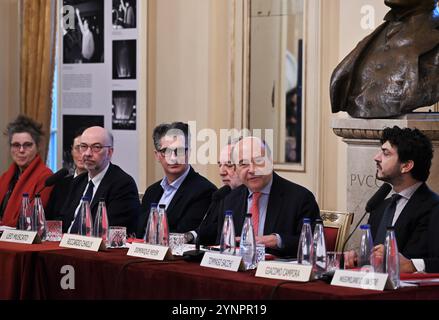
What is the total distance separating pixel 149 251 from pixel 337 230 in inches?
41.8

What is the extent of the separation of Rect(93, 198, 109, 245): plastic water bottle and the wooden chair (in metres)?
1.05

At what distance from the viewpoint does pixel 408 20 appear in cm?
553

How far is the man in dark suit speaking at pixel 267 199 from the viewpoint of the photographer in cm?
461

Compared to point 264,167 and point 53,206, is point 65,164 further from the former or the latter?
point 264,167

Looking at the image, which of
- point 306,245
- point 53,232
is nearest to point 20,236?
point 53,232

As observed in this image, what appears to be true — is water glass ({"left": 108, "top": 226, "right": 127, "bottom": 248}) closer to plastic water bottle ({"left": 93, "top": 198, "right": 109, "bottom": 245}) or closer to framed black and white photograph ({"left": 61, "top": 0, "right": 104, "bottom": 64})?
plastic water bottle ({"left": 93, "top": 198, "right": 109, "bottom": 245})

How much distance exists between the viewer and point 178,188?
538 cm

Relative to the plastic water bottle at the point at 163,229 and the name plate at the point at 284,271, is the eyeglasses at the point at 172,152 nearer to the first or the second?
the plastic water bottle at the point at 163,229

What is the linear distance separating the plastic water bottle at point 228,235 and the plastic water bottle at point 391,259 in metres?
0.76

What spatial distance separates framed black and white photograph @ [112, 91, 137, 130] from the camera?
8.45 m

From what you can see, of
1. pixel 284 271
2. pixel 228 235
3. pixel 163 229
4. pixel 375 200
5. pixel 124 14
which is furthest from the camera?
pixel 124 14

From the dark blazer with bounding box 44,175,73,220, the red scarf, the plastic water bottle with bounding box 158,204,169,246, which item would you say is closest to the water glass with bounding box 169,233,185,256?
the plastic water bottle with bounding box 158,204,169,246

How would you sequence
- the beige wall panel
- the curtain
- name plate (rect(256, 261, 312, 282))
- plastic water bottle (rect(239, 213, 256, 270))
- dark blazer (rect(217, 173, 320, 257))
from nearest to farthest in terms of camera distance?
name plate (rect(256, 261, 312, 282)) → plastic water bottle (rect(239, 213, 256, 270)) → dark blazer (rect(217, 173, 320, 257)) → the curtain → the beige wall panel

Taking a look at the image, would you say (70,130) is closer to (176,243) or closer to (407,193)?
(176,243)
